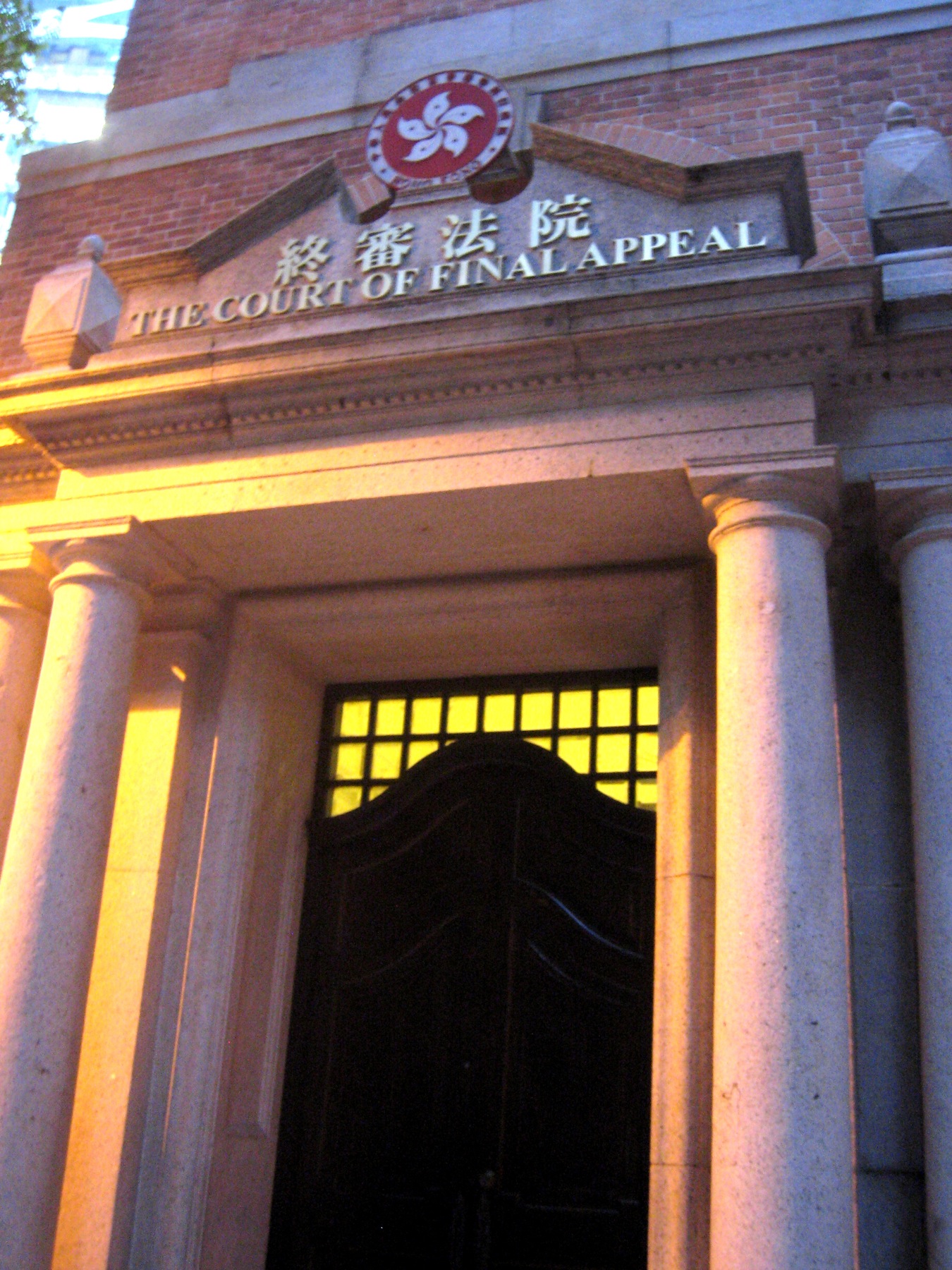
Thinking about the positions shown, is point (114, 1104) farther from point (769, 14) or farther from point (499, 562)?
point (769, 14)

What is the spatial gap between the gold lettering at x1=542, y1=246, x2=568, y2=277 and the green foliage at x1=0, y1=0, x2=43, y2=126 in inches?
220

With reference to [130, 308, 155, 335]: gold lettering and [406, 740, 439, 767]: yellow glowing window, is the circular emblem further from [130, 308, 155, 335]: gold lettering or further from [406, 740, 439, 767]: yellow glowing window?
[406, 740, 439, 767]: yellow glowing window

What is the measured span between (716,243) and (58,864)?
396 centimetres

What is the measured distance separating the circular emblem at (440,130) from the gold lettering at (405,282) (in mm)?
555

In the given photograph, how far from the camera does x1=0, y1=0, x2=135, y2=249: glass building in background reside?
1149 cm

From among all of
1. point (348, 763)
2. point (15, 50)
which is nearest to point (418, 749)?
point (348, 763)

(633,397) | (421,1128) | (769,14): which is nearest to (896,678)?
(633,397)

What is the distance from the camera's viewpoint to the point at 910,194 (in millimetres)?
5906

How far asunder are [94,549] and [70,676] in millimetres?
648

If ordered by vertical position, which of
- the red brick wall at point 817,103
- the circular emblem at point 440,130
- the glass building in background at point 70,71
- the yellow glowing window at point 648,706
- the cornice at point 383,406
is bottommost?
the yellow glowing window at point 648,706

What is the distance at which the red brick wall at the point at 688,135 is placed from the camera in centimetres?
723

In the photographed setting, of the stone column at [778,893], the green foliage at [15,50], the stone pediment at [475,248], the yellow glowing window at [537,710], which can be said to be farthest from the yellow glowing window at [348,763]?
the green foliage at [15,50]

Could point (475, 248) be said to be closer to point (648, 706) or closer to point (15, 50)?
point (648, 706)

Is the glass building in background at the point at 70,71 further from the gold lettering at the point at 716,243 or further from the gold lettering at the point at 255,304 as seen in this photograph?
the gold lettering at the point at 716,243
